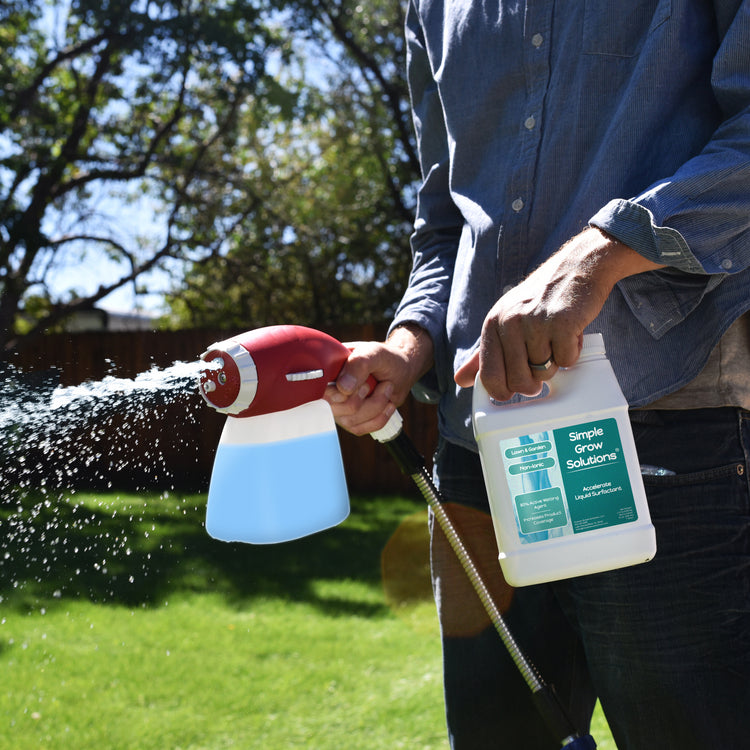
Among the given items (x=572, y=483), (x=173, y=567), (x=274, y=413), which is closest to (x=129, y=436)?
(x=274, y=413)

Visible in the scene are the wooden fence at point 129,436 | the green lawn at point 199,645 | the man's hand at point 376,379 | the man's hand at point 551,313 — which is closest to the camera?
the man's hand at point 551,313

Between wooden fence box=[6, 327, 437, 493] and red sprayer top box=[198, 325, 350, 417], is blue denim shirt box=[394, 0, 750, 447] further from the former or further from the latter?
wooden fence box=[6, 327, 437, 493]

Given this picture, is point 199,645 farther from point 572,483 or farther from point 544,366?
point 544,366

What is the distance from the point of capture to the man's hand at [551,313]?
3.59ft

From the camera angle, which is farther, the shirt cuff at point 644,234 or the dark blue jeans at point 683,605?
the dark blue jeans at point 683,605

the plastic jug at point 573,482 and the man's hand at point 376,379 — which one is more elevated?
the man's hand at point 376,379

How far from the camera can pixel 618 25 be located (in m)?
1.30

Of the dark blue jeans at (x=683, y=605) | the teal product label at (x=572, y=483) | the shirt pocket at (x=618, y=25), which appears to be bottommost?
the dark blue jeans at (x=683, y=605)

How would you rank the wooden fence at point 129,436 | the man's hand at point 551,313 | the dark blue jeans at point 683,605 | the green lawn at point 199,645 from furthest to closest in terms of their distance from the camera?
the green lawn at point 199,645
the wooden fence at point 129,436
the dark blue jeans at point 683,605
the man's hand at point 551,313

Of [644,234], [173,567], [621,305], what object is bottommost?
[173,567]

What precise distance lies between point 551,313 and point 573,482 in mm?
272

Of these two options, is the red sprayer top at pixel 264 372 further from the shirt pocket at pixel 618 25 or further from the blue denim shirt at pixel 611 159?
the shirt pocket at pixel 618 25

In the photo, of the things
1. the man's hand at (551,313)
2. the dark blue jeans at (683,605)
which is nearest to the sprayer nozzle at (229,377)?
the man's hand at (551,313)

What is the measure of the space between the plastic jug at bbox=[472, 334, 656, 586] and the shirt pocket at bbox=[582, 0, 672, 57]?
1.61ft
